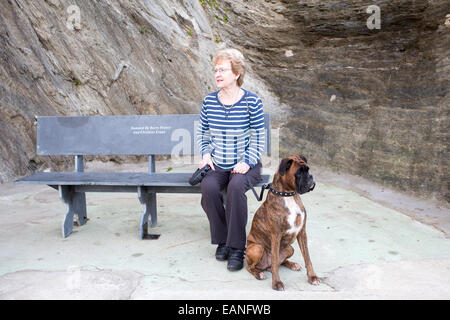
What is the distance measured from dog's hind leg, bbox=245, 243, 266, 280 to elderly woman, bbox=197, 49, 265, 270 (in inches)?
8.1

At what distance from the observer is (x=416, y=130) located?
610cm

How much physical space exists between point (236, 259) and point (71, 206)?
2.07 m

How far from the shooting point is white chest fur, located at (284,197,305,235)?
9.82ft

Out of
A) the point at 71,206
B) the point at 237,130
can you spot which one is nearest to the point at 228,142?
the point at 237,130

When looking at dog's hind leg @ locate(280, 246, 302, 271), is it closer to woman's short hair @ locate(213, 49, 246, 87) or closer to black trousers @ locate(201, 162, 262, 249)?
black trousers @ locate(201, 162, 262, 249)

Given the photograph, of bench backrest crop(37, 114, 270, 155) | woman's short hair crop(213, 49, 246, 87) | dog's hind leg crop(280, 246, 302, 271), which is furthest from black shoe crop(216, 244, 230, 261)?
woman's short hair crop(213, 49, 246, 87)

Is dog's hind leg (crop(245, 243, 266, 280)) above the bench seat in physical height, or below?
below

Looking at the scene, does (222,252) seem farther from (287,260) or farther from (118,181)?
(118,181)

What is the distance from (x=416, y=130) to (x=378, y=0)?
8.74 ft

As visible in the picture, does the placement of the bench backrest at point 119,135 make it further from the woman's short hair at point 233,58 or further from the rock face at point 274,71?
the rock face at point 274,71

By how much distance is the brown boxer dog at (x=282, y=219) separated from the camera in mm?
2885

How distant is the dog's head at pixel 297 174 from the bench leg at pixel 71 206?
97.5 inches

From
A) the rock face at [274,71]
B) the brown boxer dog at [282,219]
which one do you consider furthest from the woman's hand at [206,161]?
the rock face at [274,71]

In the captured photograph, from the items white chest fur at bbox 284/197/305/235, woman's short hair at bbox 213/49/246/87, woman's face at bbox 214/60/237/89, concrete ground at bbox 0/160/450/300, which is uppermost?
woman's short hair at bbox 213/49/246/87
